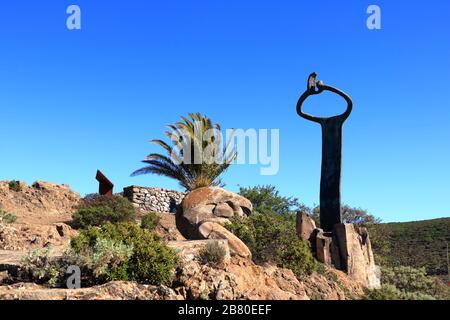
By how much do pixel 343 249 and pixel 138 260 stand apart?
278 inches

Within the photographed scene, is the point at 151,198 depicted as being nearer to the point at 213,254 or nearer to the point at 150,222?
the point at 150,222

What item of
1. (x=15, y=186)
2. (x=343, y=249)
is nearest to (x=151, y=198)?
(x=15, y=186)

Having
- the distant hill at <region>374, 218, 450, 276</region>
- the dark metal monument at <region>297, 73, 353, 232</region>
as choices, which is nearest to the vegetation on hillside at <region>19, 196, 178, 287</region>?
the dark metal monument at <region>297, 73, 353, 232</region>

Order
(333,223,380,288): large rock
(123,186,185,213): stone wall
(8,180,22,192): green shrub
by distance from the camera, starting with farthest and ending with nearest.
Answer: (123,186,185,213): stone wall → (8,180,22,192): green shrub → (333,223,380,288): large rock

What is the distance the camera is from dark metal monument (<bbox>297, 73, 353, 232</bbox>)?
1573cm

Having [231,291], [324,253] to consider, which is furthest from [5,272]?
[324,253]

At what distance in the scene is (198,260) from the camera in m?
10.2

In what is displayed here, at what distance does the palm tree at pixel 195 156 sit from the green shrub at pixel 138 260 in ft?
47.8

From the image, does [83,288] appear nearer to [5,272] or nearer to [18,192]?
[5,272]

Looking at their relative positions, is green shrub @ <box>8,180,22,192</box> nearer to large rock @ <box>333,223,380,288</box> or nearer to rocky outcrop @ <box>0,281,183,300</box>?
large rock @ <box>333,223,380,288</box>

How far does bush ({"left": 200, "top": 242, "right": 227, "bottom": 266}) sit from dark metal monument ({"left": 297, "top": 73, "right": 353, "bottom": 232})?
6423 millimetres

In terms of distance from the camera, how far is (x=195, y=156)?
24.5m
